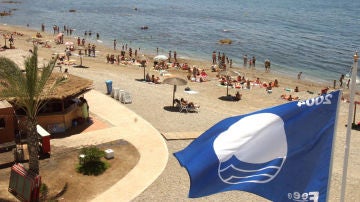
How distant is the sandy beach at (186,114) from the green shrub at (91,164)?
2193mm

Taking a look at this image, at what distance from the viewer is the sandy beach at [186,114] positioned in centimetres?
1408

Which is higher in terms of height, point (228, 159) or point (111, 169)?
point (228, 159)

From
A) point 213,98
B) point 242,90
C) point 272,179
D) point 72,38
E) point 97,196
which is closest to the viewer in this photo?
point 272,179

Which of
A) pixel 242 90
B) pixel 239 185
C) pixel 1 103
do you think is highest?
pixel 239 185

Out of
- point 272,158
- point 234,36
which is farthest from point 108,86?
point 234,36

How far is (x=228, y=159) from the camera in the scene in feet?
22.2

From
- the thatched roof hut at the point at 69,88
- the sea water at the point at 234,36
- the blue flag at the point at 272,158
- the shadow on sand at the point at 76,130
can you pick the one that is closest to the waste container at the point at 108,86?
the shadow on sand at the point at 76,130

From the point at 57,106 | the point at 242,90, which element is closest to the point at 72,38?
the point at 242,90

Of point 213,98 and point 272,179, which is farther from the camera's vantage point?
point 213,98

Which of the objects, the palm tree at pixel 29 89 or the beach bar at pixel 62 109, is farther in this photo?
the beach bar at pixel 62 109

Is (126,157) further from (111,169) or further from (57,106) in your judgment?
(57,106)

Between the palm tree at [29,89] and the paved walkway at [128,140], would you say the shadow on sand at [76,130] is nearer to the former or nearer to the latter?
the paved walkway at [128,140]

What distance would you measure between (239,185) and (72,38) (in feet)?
186

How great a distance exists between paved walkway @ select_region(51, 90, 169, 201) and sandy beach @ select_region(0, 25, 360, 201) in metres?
0.36
